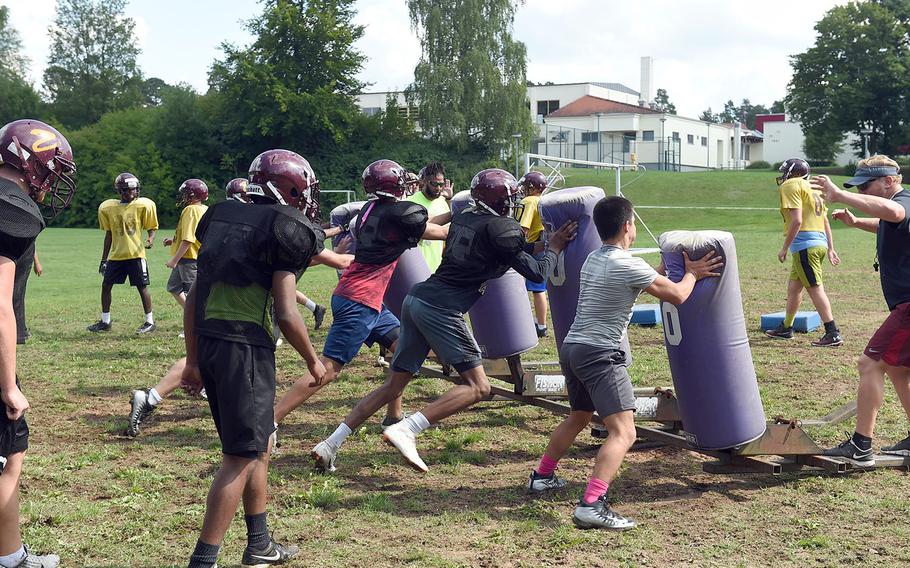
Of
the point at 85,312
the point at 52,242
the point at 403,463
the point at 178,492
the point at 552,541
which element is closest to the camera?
the point at 552,541

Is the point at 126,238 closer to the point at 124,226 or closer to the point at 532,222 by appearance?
the point at 124,226

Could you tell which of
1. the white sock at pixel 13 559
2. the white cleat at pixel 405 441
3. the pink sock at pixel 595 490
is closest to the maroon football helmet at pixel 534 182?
the white cleat at pixel 405 441

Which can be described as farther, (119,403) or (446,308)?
(119,403)

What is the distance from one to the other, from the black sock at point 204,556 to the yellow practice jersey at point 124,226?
911cm

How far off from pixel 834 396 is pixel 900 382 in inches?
96.7

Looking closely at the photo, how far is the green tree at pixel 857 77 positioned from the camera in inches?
2480

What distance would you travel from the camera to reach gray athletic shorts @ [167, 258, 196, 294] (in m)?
11.9

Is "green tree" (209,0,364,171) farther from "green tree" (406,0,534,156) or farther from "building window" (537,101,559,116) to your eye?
"building window" (537,101,559,116)

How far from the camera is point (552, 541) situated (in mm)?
5262

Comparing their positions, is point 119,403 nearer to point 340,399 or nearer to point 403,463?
point 340,399

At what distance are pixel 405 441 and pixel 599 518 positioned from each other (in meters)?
1.47

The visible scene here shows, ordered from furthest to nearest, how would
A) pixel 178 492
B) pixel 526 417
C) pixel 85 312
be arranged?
pixel 85 312, pixel 526 417, pixel 178 492

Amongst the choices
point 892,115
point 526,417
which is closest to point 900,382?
point 526,417

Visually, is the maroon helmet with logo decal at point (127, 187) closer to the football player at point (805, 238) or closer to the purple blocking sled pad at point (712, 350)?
the football player at point (805, 238)
